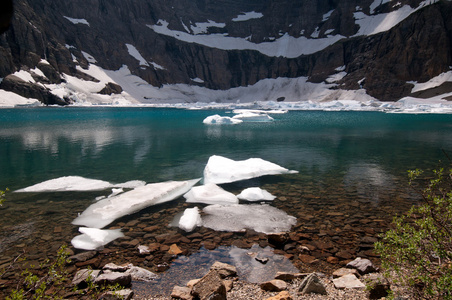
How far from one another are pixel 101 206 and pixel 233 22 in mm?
176909

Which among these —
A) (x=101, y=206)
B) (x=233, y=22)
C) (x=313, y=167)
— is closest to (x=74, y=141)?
(x=101, y=206)

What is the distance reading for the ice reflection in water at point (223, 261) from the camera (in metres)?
6.00

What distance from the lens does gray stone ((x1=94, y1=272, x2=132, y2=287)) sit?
5.73 m

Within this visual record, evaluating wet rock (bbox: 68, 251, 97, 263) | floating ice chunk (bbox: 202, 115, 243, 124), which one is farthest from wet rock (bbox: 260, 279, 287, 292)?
floating ice chunk (bbox: 202, 115, 243, 124)

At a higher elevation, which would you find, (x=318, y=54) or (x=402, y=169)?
(x=318, y=54)

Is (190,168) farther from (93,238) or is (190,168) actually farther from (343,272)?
(343,272)

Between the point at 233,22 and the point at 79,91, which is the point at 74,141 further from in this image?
the point at 233,22

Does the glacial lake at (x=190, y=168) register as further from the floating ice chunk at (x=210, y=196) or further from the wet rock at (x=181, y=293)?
the wet rock at (x=181, y=293)

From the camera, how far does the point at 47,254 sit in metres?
7.29

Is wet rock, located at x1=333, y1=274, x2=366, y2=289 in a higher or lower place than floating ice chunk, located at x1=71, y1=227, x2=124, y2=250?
higher

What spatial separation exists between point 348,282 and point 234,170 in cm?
903

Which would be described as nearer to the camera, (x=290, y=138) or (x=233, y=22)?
(x=290, y=138)

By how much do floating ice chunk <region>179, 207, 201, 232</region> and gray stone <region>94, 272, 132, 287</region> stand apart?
9.02 feet

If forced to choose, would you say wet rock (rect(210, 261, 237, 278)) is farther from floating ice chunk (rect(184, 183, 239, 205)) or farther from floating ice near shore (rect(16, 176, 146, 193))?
floating ice near shore (rect(16, 176, 146, 193))
